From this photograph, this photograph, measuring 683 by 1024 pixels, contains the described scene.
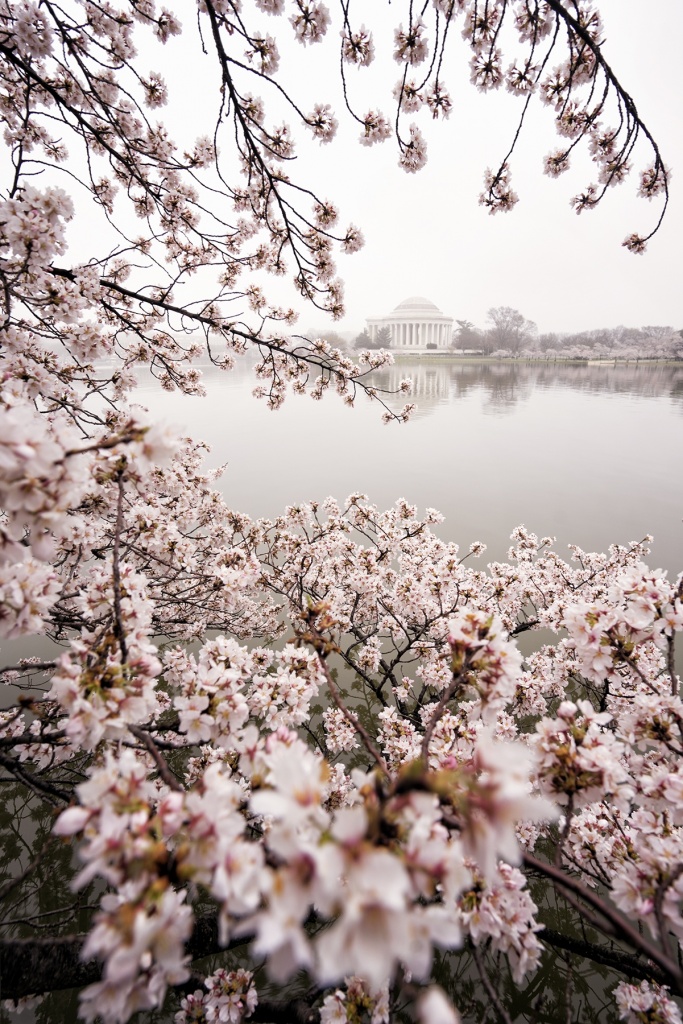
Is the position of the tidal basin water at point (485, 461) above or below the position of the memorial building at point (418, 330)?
below

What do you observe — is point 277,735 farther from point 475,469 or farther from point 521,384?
Answer: point 521,384

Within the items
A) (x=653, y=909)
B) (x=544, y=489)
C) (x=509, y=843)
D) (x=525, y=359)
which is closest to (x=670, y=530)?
(x=544, y=489)

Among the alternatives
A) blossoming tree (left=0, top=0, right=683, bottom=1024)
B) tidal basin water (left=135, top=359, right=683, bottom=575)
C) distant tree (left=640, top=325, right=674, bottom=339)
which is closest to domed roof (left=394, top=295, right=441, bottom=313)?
distant tree (left=640, top=325, right=674, bottom=339)

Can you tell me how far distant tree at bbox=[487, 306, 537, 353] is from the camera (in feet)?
229

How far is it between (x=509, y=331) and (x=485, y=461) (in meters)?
71.4

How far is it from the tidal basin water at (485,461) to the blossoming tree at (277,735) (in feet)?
13.6

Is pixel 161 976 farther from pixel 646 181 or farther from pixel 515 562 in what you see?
pixel 515 562

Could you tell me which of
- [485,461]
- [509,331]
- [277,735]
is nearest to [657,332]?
[509,331]

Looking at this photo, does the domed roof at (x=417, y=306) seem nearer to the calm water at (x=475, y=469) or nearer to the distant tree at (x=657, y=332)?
the distant tree at (x=657, y=332)

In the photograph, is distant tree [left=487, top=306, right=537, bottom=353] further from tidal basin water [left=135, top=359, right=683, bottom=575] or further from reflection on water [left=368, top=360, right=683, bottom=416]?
tidal basin water [left=135, top=359, right=683, bottom=575]

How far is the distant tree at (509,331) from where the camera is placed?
229 ft

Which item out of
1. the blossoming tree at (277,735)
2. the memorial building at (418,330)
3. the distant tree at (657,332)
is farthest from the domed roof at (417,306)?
the blossoming tree at (277,735)

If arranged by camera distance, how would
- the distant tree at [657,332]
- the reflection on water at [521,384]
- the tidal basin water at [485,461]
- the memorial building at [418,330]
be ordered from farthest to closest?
the memorial building at [418,330], the distant tree at [657,332], the reflection on water at [521,384], the tidal basin water at [485,461]

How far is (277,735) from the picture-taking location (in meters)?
1.32
